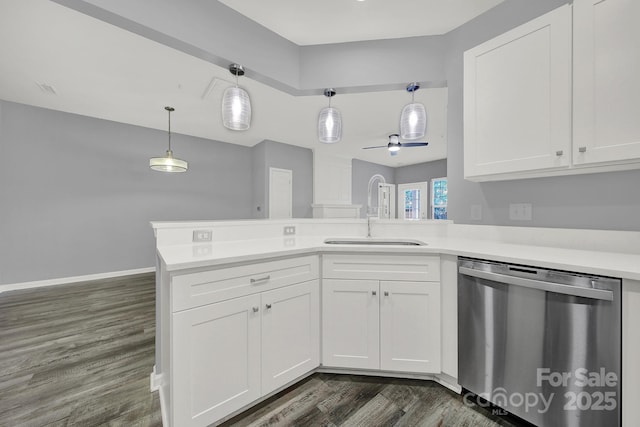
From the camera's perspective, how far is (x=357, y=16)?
195 cm

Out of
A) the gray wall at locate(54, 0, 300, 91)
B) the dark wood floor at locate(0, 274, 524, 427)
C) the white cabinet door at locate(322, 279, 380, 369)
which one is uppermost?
the gray wall at locate(54, 0, 300, 91)

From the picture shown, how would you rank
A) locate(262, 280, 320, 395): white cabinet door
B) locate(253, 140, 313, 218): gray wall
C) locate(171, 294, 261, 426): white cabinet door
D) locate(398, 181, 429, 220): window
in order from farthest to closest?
locate(398, 181, 429, 220): window, locate(253, 140, 313, 218): gray wall, locate(262, 280, 320, 395): white cabinet door, locate(171, 294, 261, 426): white cabinet door

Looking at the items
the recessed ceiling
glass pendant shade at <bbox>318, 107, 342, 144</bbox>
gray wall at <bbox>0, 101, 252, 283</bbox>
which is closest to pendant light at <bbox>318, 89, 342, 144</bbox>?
glass pendant shade at <bbox>318, 107, 342, 144</bbox>

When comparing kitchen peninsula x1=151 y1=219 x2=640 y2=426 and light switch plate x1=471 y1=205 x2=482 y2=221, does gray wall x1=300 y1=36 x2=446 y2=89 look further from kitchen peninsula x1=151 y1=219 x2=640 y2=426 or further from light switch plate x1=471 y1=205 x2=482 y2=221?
kitchen peninsula x1=151 y1=219 x2=640 y2=426

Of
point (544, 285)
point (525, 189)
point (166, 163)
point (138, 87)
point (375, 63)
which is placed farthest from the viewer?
point (166, 163)

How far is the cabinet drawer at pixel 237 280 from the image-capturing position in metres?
1.14

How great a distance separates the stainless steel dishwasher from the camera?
1.01 metres

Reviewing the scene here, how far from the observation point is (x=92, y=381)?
170 cm

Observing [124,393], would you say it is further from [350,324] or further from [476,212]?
[476,212]

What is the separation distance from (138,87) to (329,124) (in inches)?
114

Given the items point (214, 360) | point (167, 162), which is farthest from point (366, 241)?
point (167, 162)

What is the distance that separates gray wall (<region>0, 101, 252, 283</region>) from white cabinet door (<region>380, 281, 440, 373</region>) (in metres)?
4.59

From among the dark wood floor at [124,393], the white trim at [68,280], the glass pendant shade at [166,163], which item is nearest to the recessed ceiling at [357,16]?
the glass pendant shade at [166,163]

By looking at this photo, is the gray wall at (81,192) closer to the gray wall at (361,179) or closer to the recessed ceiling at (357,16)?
the recessed ceiling at (357,16)
